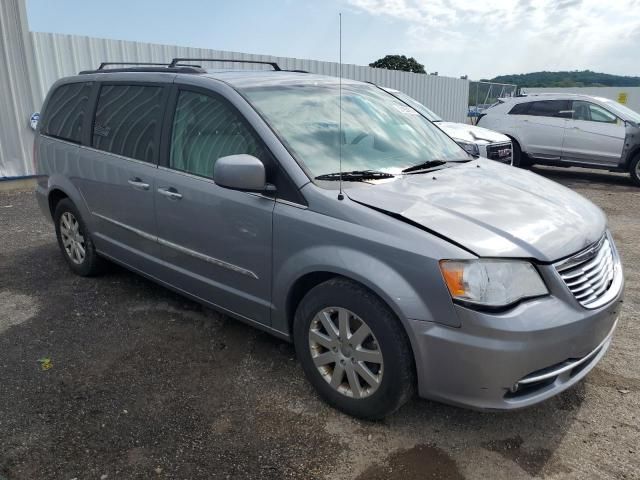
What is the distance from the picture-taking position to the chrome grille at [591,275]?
2482 millimetres

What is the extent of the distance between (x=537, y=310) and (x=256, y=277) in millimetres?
1529

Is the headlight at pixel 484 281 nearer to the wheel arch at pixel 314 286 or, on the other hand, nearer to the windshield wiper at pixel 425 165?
the wheel arch at pixel 314 286

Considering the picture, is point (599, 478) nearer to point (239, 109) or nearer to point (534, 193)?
point (534, 193)

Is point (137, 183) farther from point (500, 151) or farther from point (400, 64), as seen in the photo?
point (400, 64)

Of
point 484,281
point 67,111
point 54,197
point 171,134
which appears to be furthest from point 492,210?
point 54,197

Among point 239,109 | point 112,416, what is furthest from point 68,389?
point 239,109

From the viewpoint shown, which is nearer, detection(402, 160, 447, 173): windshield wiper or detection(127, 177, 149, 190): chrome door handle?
detection(402, 160, 447, 173): windshield wiper

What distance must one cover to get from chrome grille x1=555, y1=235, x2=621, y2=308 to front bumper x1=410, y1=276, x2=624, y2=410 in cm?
7

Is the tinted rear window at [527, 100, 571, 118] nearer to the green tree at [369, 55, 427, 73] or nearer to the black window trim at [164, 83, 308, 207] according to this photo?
the black window trim at [164, 83, 308, 207]

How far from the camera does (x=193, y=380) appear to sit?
3.21 meters

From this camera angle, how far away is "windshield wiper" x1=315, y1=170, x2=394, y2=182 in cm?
292

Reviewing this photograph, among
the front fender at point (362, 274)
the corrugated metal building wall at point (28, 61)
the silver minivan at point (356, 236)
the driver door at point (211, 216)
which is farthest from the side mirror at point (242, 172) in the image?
the corrugated metal building wall at point (28, 61)

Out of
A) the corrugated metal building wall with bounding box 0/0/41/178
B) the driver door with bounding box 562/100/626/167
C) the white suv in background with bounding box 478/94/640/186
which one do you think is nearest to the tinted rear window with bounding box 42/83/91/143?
the corrugated metal building wall with bounding box 0/0/41/178

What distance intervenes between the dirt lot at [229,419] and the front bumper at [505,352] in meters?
0.34
